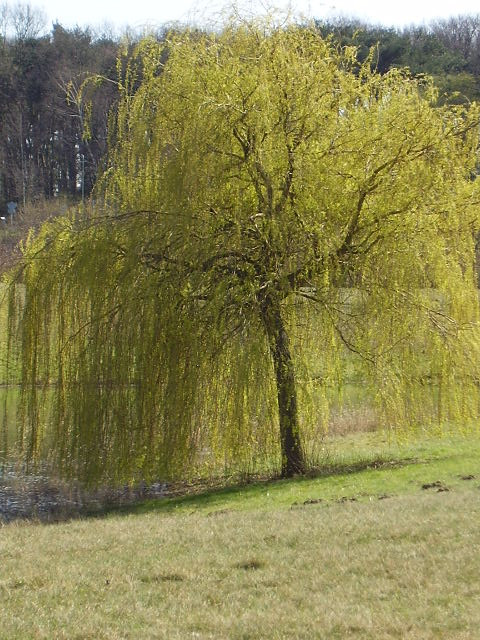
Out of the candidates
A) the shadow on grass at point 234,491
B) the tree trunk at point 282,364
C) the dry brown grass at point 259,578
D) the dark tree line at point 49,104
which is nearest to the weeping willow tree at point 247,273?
the tree trunk at point 282,364

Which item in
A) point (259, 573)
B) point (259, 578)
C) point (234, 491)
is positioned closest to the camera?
point (259, 578)

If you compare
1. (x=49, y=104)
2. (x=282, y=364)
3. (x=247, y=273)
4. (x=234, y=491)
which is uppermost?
(x=49, y=104)

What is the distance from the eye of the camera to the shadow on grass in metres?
12.4

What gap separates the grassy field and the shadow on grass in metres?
1.51

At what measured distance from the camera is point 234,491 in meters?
13.3

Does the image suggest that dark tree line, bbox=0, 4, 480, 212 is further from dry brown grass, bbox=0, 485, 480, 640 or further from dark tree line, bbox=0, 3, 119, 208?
dry brown grass, bbox=0, 485, 480, 640

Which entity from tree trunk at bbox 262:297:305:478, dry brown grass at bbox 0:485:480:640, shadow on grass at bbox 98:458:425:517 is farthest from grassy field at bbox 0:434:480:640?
tree trunk at bbox 262:297:305:478

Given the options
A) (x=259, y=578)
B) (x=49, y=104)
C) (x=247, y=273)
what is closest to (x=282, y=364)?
(x=247, y=273)

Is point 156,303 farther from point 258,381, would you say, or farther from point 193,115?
point 193,115

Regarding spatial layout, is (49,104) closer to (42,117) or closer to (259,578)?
(42,117)

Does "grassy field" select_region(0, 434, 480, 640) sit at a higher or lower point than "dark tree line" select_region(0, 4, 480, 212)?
lower

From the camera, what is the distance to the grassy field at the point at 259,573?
5523mm

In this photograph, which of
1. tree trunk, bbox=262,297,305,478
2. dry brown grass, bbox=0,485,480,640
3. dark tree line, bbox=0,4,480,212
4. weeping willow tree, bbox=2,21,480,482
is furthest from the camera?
dark tree line, bbox=0,4,480,212

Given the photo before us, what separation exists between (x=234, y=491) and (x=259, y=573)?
21.5 feet
